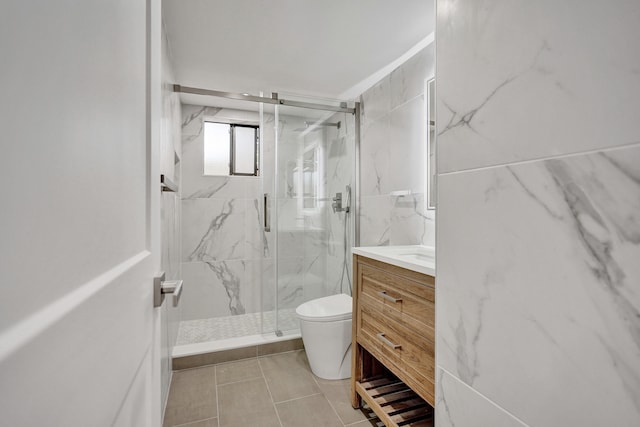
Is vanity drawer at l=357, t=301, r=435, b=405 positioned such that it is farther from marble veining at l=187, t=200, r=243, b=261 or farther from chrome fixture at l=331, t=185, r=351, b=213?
marble veining at l=187, t=200, r=243, b=261

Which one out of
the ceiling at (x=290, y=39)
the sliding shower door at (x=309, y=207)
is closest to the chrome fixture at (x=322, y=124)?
the sliding shower door at (x=309, y=207)

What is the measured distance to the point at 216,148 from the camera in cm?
343

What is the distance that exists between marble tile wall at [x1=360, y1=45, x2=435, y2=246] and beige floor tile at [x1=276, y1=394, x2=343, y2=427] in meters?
1.16

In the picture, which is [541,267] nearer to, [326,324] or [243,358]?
[326,324]

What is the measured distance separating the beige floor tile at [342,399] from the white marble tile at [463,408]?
90cm

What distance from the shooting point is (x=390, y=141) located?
2412 mm

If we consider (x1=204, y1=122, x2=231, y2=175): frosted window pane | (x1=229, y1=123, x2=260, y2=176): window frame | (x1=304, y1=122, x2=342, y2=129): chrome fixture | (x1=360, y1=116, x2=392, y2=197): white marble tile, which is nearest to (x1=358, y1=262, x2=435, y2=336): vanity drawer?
(x1=360, y1=116, x2=392, y2=197): white marble tile

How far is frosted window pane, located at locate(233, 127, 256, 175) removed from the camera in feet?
11.5

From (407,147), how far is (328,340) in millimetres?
1451

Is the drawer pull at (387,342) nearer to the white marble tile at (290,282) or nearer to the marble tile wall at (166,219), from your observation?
the marble tile wall at (166,219)

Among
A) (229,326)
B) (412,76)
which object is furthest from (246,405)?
(412,76)

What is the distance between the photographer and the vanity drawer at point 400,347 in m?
1.25

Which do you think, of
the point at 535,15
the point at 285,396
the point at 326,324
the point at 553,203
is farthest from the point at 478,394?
the point at 285,396

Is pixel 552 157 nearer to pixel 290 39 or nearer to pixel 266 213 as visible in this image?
pixel 290 39
